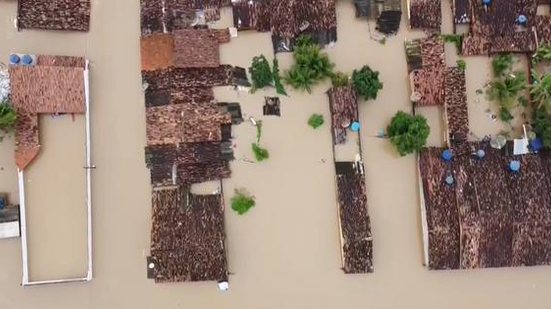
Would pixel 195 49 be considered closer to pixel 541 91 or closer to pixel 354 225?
pixel 354 225

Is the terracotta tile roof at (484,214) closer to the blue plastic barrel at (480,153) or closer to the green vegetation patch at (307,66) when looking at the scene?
the blue plastic barrel at (480,153)

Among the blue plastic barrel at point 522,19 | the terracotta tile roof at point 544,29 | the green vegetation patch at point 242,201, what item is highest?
the blue plastic barrel at point 522,19

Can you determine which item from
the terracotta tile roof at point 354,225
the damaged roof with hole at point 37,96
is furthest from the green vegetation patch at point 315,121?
the damaged roof with hole at point 37,96

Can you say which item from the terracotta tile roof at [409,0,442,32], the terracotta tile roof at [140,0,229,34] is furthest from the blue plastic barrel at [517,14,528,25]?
the terracotta tile roof at [140,0,229,34]

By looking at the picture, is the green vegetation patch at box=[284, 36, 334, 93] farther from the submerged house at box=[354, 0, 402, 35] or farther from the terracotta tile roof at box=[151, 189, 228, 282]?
the terracotta tile roof at box=[151, 189, 228, 282]

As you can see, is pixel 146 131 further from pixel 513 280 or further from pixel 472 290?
pixel 513 280
